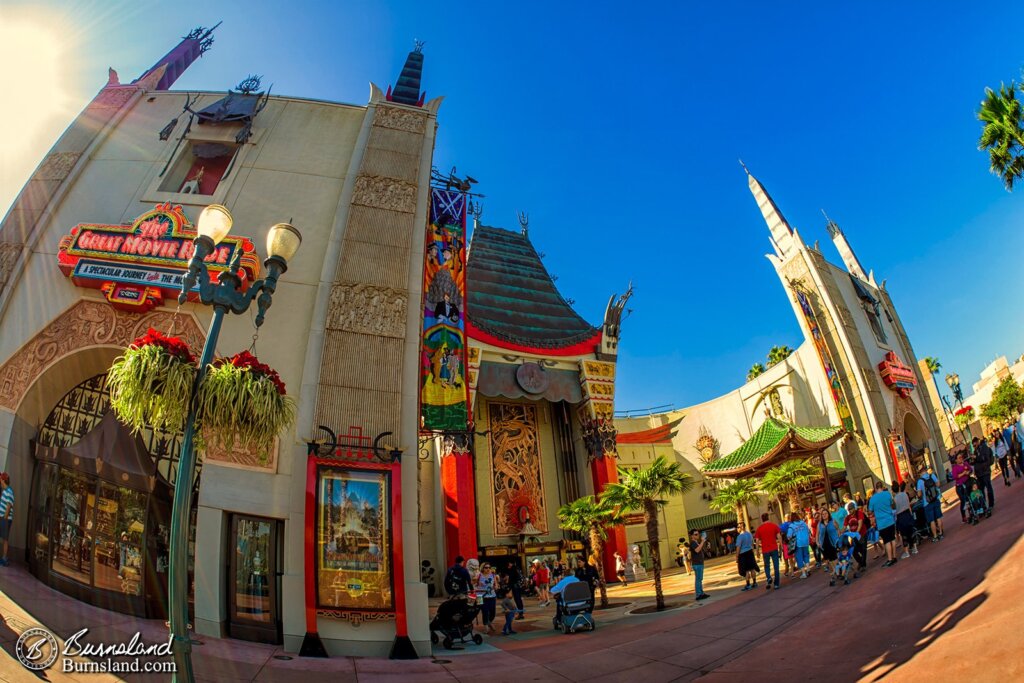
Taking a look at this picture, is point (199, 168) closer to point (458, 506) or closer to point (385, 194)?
point (385, 194)

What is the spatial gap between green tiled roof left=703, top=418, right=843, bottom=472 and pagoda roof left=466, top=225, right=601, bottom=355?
9.70 m

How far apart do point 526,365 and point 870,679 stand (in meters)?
22.8

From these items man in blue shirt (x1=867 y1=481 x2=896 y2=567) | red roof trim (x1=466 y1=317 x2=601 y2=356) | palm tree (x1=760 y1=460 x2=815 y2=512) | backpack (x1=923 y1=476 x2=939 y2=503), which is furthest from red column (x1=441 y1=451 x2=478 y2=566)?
backpack (x1=923 y1=476 x2=939 y2=503)

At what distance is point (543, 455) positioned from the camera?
28797 millimetres

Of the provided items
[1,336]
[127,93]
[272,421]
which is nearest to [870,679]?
[272,421]

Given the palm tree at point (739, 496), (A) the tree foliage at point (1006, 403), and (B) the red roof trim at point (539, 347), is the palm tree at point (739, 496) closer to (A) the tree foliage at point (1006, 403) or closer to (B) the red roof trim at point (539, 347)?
(B) the red roof trim at point (539, 347)

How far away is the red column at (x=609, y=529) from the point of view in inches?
993

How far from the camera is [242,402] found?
6215 millimetres

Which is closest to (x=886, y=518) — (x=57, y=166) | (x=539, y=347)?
(x=539, y=347)

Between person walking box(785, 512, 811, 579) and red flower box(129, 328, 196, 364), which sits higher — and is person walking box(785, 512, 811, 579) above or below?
below

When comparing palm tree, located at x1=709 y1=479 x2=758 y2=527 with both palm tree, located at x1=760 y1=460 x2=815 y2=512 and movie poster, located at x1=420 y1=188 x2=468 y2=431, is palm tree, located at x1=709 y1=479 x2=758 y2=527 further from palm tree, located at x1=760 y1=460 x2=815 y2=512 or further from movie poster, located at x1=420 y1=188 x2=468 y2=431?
movie poster, located at x1=420 y1=188 x2=468 y2=431

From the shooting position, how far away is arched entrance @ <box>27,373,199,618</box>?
10.6m

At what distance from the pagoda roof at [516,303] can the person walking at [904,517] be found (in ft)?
62.3

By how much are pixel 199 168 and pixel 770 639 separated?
17.9 m
